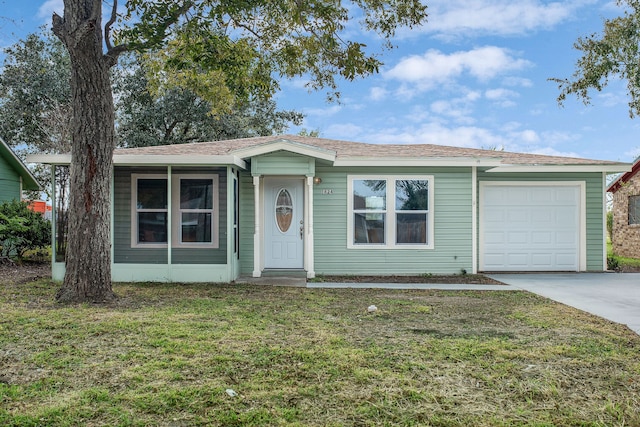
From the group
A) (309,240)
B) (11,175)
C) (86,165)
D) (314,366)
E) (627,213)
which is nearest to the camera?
(314,366)

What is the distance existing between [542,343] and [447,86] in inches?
685

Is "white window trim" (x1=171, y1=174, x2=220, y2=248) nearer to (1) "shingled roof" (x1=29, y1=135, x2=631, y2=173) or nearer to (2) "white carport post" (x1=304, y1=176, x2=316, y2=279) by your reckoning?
(1) "shingled roof" (x1=29, y1=135, x2=631, y2=173)

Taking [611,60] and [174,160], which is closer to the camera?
[174,160]

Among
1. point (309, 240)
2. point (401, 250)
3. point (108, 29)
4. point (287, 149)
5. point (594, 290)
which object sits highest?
point (108, 29)

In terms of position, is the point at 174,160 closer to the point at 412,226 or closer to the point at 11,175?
the point at 412,226

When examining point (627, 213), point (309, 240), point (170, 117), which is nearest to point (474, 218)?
point (309, 240)

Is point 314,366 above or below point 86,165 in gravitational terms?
below

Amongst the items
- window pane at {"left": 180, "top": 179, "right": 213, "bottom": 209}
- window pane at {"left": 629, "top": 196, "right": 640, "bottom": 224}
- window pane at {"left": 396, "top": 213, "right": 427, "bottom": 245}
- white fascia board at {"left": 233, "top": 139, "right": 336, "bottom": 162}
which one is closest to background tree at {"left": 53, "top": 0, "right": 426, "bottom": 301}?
white fascia board at {"left": 233, "top": 139, "right": 336, "bottom": 162}

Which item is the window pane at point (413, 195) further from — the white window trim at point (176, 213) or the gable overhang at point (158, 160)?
the white window trim at point (176, 213)

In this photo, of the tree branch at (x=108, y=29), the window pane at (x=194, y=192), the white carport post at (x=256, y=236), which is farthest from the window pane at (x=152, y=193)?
the tree branch at (x=108, y=29)

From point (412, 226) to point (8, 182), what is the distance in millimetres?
14384

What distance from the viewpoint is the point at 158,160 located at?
9.05 m

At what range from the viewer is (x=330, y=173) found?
405 inches

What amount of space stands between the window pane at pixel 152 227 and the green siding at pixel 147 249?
20cm
